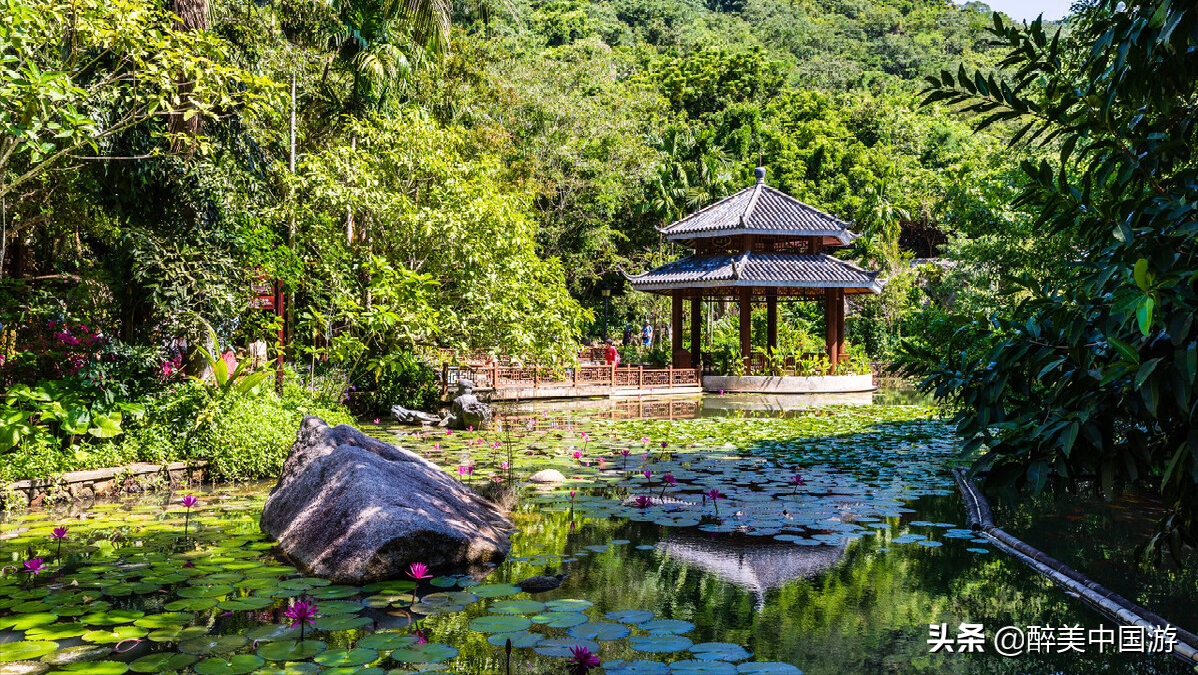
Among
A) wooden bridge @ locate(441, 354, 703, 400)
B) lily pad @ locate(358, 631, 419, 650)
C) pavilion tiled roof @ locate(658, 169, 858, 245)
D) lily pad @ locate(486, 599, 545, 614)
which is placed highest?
pavilion tiled roof @ locate(658, 169, 858, 245)

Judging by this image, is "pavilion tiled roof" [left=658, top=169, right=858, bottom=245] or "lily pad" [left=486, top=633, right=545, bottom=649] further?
"pavilion tiled roof" [left=658, top=169, right=858, bottom=245]

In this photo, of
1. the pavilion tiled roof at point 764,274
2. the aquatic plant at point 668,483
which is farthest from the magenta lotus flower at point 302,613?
the pavilion tiled roof at point 764,274

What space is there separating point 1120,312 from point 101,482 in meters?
8.45

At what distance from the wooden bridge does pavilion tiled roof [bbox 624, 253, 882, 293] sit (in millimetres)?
2674

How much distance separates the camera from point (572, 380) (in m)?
21.7

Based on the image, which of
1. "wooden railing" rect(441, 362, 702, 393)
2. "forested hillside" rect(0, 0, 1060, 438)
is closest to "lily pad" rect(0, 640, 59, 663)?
"forested hillside" rect(0, 0, 1060, 438)

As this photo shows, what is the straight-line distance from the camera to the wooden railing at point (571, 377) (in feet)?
66.9

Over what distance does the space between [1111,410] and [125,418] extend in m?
9.01

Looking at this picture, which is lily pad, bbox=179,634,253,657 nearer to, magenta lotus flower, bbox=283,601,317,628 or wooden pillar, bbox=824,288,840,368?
magenta lotus flower, bbox=283,601,317,628

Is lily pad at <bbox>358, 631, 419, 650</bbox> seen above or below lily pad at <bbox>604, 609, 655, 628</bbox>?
above

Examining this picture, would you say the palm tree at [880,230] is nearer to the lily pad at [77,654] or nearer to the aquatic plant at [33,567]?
the aquatic plant at [33,567]

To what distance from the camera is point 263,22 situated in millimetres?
18406

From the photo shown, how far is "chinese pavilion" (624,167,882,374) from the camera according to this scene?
2328 centimetres

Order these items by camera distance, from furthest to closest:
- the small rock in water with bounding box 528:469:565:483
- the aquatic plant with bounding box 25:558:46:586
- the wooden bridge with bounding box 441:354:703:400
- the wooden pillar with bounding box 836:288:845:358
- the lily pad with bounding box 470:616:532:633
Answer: the wooden pillar with bounding box 836:288:845:358
the wooden bridge with bounding box 441:354:703:400
the small rock in water with bounding box 528:469:565:483
the aquatic plant with bounding box 25:558:46:586
the lily pad with bounding box 470:616:532:633
